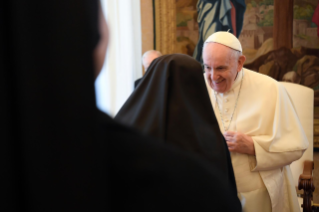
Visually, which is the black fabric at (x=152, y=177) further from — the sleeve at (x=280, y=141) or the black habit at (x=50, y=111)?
the sleeve at (x=280, y=141)

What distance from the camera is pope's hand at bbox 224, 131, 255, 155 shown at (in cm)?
269

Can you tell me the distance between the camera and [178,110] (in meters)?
1.43

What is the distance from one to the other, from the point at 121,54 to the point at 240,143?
3616 millimetres

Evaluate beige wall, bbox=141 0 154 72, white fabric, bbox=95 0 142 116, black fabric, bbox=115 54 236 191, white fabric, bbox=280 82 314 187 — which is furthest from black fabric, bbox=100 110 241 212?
beige wall, bbox=141 0 154 72

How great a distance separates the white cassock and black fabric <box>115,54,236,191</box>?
3.79 ft

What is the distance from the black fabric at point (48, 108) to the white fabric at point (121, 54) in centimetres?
454

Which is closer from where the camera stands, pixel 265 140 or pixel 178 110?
pixel 178 110

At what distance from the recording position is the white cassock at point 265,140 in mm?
2730

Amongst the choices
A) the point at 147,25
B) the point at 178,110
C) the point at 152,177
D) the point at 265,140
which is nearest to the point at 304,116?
the point at 265,140

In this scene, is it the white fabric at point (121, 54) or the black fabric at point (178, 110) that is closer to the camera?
the black fabric at point (178, 110)

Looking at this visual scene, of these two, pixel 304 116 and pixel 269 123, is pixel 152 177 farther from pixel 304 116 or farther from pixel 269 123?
pixel 304 116

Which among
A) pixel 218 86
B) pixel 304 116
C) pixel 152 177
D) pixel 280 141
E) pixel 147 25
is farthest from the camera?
pixel 147 25

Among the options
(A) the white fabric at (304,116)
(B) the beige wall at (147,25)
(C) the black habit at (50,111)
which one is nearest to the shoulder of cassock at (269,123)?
(A) the white fabric at (304,116)

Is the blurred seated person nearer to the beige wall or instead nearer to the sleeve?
the beige wall
